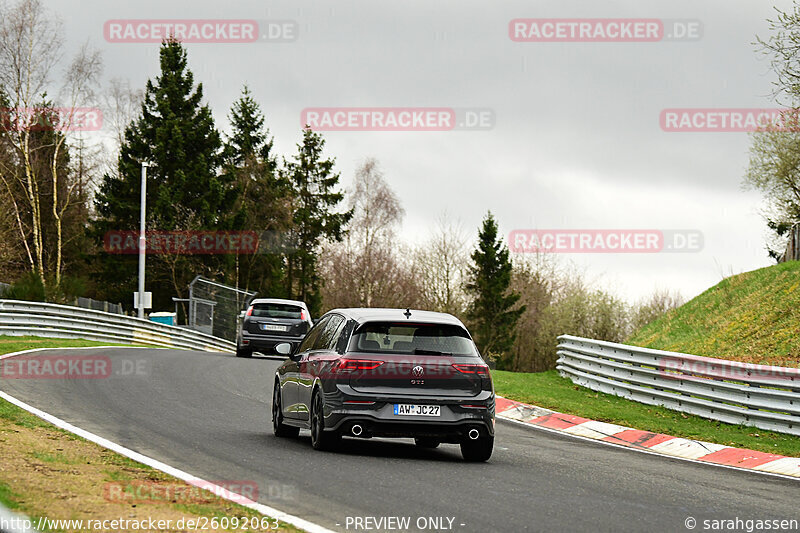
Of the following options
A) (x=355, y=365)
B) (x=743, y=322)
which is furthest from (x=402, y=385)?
(x=743, y=322)

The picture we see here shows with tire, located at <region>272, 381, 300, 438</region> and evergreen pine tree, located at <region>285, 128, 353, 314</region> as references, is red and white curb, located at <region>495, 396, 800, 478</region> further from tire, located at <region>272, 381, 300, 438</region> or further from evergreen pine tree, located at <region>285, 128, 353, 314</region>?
evergreen pine tree, located at <region>285, 128, 353, 314</region>

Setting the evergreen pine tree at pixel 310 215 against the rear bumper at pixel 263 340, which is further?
the evergreen pine tree at pixel 310 215

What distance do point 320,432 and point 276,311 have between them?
17.9 meters

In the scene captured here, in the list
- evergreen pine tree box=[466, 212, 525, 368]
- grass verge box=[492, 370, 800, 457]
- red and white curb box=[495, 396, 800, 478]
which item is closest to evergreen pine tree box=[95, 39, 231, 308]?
evergreen pine tree box=[466, 212, 525, 368]

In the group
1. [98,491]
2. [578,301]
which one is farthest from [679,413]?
[578,301]

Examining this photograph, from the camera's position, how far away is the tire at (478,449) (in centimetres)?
1095

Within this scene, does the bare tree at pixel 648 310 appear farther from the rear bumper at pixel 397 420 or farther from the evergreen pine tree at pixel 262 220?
the rear bumper at pixel 397 420

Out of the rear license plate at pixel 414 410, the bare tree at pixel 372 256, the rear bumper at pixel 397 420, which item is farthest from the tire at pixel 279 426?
the bare tree at pixel 372 256

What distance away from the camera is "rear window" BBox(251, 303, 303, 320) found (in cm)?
2856

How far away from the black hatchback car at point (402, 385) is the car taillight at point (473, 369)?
0.03 ft

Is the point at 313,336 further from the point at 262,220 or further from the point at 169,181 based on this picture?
the point at 262,220

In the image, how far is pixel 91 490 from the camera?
7574 mm

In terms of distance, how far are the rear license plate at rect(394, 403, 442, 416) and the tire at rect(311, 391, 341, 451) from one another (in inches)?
28.1

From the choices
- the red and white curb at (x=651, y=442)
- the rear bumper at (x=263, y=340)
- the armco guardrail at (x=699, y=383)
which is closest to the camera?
the red and white curb at (x=651, y=442)
